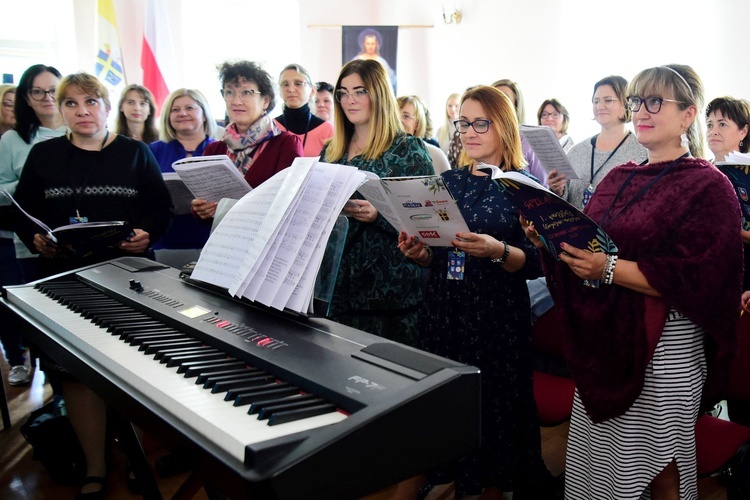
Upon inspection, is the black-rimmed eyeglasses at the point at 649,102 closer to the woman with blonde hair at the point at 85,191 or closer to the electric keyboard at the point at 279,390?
the electric keyboard at the point at 279,390

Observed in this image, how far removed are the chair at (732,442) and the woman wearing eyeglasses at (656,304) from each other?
11 cm

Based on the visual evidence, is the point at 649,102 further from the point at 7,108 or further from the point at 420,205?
the point at 7,108

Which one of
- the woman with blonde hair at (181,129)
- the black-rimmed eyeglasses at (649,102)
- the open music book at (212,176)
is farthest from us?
the woman with blonde hair at (181,129)

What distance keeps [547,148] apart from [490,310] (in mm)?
920

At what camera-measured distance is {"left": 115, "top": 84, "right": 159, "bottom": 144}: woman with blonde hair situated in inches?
138

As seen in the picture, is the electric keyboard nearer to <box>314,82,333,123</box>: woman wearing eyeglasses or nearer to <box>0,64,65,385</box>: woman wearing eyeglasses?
<box>0,64,65,385</box>: woman wearing eyeglasses

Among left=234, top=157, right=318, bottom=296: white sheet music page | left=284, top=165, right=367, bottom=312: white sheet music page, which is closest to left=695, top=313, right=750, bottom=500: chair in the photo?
left=284, top=165, right=367, bottom=312: white sheet music page

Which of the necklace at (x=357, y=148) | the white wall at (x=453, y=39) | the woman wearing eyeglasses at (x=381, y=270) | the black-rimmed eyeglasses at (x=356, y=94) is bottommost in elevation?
the woman wearing eyeglasses at (x=381, y=270)

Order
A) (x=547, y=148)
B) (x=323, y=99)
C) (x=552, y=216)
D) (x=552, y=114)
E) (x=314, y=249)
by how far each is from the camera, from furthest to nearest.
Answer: (x=323, y=99)
(x=552, y=114)
(x=547, y=148)
(x=552, y=216)
(x=314, y=249)

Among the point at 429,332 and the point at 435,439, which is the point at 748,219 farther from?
the point at 435,439

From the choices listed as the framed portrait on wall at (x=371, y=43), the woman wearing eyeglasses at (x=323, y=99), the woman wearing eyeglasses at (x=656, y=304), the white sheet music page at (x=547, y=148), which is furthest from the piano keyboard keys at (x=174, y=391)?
the framed portrait on wall at (x=371, y=43)

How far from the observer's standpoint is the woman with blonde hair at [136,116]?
3.52 metres

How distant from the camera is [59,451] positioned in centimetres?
237

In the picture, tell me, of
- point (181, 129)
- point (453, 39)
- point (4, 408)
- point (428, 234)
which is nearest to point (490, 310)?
point (428, 234)
